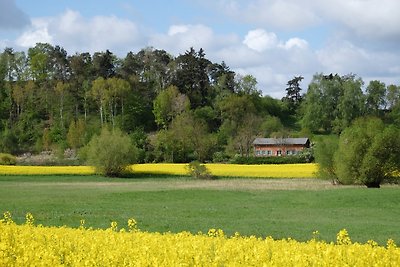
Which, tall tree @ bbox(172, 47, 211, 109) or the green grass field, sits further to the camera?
tall tree @ bbox(172, 47, 211, 109)

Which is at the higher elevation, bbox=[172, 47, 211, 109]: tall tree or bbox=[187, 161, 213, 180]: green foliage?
bbox=[172, 47, 211, 109]: tall tree

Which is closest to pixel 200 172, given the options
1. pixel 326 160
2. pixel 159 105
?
pixel 326 160

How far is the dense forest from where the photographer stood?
330ft

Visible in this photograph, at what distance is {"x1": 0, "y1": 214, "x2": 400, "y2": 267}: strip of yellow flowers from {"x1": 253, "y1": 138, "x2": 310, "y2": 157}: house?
Answer: 93507 millimetres

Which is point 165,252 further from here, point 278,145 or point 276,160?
point 278,145

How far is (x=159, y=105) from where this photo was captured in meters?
113

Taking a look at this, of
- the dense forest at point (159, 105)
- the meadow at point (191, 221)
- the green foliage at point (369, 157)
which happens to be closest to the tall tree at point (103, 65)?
the dense forest at point (159, 105)

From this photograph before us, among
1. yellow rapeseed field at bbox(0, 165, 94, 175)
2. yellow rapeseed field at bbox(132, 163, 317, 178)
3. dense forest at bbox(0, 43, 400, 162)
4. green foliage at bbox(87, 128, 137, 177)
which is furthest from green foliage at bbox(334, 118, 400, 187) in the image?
dense forest at bbox(0, 43, 400, 162)

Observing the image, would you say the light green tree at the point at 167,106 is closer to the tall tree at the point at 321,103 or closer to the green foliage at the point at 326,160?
the tall tree at the point at 321,103

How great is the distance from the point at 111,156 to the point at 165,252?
6078 centimetres

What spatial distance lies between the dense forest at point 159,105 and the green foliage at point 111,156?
62.1ft

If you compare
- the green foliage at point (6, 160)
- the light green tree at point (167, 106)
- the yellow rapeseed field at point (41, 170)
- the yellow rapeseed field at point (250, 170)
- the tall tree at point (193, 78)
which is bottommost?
the yellow rapeseed field at point (250, 170)

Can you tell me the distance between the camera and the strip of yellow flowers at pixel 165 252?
27.4 ft

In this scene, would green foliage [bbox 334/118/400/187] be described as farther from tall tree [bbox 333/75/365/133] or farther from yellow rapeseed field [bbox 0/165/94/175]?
tall tree [bbox 333/75/365/133]
